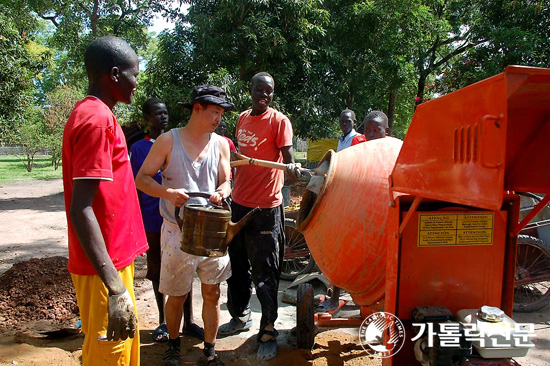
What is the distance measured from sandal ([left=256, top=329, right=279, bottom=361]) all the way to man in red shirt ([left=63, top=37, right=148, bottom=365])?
1.38 m

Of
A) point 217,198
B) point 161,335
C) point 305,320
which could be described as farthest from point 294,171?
point 161,335

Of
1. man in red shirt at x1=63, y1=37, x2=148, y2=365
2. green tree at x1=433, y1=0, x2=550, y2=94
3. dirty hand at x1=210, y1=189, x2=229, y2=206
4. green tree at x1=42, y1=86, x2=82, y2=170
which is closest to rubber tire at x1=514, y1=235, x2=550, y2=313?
dirty hand at x1=210, y1=189, x2=229, y2=206

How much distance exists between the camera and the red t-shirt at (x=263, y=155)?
3.55 meters

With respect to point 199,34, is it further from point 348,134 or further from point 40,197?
point 40,197

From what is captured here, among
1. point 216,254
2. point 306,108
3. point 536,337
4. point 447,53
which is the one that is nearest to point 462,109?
point 216,254

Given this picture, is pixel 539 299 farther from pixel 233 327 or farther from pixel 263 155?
pixel 263 155

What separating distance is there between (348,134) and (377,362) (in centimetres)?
412

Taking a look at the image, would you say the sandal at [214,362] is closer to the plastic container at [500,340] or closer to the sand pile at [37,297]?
the sand pile at [37,297]

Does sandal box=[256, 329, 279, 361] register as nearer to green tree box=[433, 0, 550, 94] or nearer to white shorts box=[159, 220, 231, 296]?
white shorts box=[159, 220, 231, 296]

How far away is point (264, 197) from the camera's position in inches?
140

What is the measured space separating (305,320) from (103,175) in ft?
7.15

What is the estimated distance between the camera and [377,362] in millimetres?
A: 3301

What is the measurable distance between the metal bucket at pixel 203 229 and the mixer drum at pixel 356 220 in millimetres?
582

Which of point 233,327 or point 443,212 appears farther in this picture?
point 233,327
